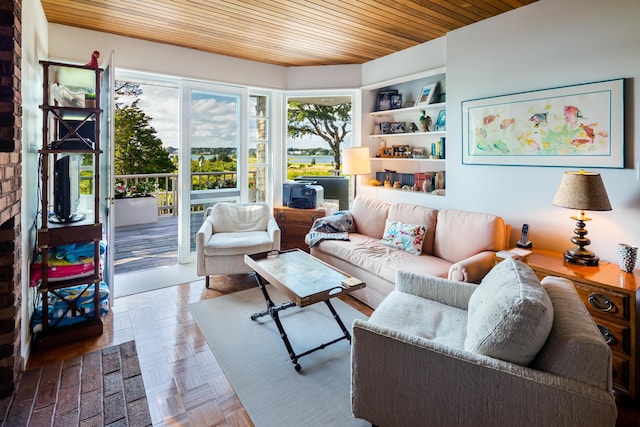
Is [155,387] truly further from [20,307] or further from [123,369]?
[20,307]

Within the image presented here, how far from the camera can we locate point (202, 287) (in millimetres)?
3541

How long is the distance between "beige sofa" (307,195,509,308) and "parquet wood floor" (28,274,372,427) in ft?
1.14

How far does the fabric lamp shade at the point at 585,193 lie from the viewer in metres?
2.19

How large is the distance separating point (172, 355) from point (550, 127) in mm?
3170

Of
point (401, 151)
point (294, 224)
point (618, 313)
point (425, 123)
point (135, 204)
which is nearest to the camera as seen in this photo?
point (618, 313)

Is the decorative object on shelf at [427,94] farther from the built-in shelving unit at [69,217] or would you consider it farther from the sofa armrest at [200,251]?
the built-in shelving unit at [69,217]

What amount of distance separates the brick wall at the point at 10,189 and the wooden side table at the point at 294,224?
267 centimetres

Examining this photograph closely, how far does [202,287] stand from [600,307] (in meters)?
3.18

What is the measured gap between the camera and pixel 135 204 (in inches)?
242

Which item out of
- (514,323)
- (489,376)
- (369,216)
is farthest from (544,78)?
(489,376)

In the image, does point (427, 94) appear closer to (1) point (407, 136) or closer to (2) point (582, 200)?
(1) point (407, 136)

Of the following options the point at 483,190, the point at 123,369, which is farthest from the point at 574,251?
the point at 123,369

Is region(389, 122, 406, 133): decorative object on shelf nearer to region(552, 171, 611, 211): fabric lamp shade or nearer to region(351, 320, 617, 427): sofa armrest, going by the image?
region(552, 171, 611, 211): fabric lamp shade

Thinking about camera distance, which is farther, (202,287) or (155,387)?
(202,287)
